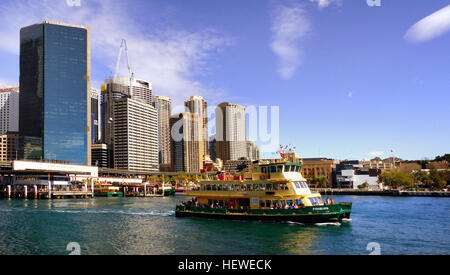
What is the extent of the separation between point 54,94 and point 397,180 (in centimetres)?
17356

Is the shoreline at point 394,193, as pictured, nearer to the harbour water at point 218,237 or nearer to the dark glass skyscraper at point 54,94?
the harbour water at point 218,237

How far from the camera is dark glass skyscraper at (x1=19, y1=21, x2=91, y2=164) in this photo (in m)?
188

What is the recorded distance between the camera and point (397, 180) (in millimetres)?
144250

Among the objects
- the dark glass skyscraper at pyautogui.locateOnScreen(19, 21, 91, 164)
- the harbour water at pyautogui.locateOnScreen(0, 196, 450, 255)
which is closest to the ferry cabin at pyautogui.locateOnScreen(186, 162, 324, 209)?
the harbour water at pyautogui.locateOnScreen(0, 196, 450, 255)

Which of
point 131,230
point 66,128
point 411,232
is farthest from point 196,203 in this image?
point 66,128

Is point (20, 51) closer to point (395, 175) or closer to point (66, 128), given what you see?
point (66, 128)

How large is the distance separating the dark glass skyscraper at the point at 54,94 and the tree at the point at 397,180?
6060 inches

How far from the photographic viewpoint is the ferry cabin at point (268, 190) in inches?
1828

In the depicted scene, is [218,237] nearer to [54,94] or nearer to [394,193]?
[394,193]

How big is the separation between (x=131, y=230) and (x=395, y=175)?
135 m

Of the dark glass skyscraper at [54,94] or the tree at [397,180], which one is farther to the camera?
the dark glass skyscraper at [54,94]

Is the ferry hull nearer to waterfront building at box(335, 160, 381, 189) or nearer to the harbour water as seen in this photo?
the harbour water

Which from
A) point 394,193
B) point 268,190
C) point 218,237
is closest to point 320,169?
point 394,193

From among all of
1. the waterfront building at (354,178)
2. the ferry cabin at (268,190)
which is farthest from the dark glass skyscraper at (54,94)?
the ferry cabin at (268,190)
